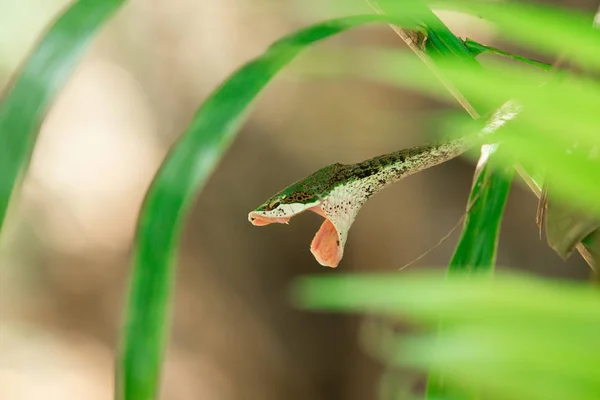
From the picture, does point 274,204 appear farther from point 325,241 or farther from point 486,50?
point 486,50

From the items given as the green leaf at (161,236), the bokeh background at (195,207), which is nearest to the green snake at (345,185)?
the green leaf at (161,236)

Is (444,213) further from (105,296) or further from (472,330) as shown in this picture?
(472,330)

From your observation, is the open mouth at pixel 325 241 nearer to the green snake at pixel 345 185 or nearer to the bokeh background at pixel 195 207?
the green snake at pixel 345 185

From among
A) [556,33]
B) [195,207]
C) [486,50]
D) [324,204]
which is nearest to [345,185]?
[324,204]

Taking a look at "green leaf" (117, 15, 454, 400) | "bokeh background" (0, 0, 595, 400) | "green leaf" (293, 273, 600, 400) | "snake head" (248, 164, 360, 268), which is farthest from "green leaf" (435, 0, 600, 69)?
"bokeh background" (0, 0, 595, 400)

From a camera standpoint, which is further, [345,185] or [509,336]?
[345,185]

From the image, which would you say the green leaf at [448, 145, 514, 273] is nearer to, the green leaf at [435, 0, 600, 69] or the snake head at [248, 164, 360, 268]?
the snake head at [248, 164, 360, 268]

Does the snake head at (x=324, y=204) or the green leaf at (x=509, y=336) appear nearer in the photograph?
the green leaf at (x=509, y=336)
